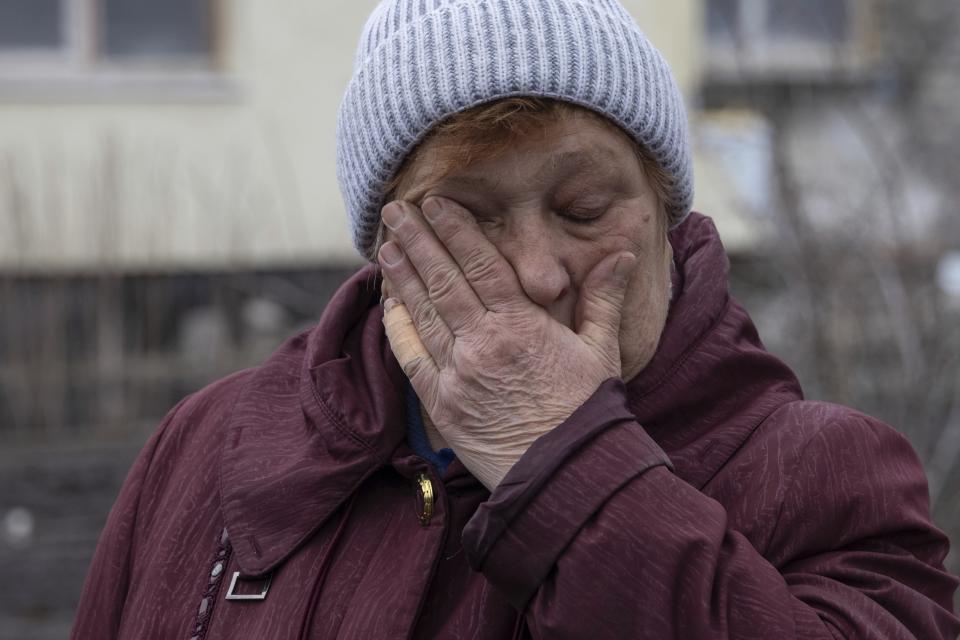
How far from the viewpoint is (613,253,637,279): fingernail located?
141cm

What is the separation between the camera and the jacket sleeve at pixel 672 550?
120cm

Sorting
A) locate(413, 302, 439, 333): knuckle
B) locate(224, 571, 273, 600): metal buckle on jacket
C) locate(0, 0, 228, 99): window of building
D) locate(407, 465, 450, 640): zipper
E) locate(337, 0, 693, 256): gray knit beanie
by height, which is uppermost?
locate(337, 0, 693, 256): gray knit beanie

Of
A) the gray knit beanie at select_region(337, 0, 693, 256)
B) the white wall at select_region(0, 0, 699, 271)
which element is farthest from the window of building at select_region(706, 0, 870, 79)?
the gray knit beanie at select_region(337, 0, 693, 256)

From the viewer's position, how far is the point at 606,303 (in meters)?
1.41

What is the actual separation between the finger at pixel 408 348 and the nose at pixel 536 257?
15cm

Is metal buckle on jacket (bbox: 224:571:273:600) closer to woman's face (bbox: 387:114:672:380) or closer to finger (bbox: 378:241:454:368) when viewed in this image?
finger (bbox: 378:241:454:368)

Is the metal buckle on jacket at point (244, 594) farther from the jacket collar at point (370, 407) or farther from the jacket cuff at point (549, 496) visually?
the jacket cuff at point (549, 496)

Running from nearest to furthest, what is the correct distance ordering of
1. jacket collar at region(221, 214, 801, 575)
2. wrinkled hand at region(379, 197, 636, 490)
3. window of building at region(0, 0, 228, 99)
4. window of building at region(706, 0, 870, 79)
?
1. wrinkled hand at region(379, 197, 636, 490)
2. jacket collar at region(221, 214, 801, 575)
3. window of building at region(0, 0, 228, 99)
4. window of building at region(706, 0, 870, 79)

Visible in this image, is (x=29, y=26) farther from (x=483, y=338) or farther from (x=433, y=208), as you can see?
(x=483, y=338)

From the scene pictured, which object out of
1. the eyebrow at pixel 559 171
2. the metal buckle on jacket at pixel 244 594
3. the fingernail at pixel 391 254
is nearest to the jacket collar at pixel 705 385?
the eyebrow at pixel 559 171

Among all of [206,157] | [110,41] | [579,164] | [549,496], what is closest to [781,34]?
[206,157]

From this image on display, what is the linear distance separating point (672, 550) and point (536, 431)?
199 mm

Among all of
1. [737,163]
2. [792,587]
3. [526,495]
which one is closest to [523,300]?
[526,495]

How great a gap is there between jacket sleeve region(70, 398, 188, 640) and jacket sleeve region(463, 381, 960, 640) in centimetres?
68
